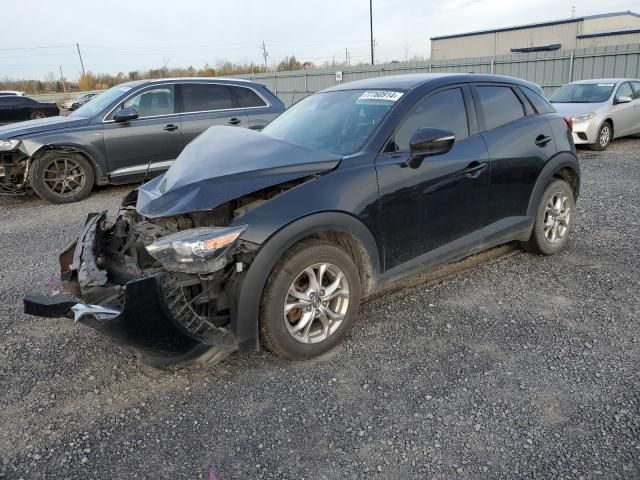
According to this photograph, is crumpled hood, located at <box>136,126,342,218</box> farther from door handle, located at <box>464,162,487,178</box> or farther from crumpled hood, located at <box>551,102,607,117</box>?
crumpled hood, located at <box>551,102,607,117</box>

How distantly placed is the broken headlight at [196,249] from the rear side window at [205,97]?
6051 millimetres

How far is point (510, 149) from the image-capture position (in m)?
4.09

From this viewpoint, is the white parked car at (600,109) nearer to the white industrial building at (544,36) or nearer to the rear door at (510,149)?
the rear door at (510,149)

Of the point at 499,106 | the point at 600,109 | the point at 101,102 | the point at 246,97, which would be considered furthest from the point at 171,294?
the point at 600,109

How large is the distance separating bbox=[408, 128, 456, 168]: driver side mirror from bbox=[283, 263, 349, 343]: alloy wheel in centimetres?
96

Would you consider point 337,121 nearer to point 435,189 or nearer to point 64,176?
point 435,189

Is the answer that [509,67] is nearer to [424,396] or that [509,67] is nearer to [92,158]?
[92,158]

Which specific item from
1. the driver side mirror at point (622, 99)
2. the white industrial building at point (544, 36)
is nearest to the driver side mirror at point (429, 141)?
the driver side mirror at point (622, 99)

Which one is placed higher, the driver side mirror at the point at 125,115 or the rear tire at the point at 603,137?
the driver side mirror at the point at 125,115

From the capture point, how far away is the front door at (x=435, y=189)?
3385 millimetres

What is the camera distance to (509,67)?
62.6ft

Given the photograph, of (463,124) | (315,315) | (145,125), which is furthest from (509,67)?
(315,315)

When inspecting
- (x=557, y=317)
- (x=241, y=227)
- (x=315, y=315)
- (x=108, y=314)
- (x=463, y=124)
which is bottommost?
(x=557, y=317)

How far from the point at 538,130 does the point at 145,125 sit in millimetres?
5769
